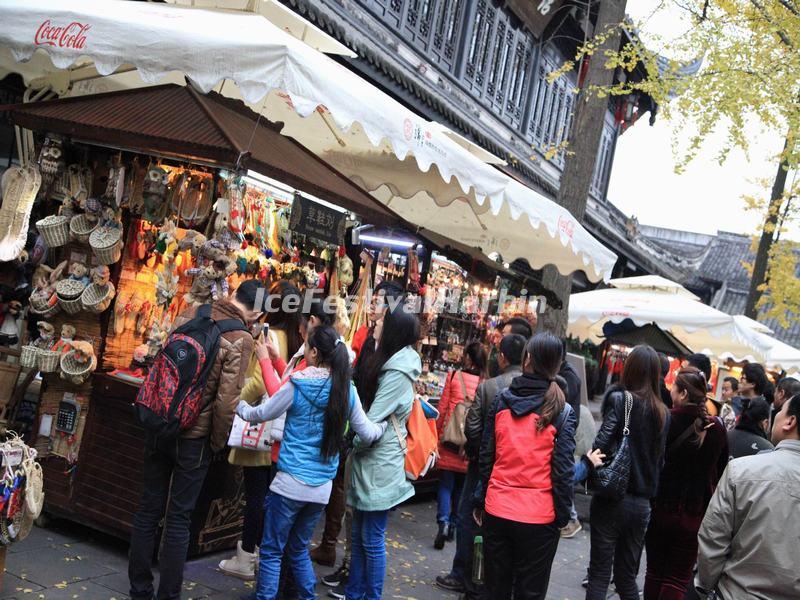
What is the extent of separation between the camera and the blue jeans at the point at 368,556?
4750mm

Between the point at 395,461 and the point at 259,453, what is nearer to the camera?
the point at 395,461

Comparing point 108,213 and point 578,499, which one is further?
point 578,499

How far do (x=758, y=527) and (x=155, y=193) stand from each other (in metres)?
4.30

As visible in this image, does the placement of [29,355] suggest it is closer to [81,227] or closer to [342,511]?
[81,227]

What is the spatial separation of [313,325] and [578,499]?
24.7 feet

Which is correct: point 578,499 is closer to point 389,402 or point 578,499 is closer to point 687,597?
point 687,597

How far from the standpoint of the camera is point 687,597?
480 centimetres

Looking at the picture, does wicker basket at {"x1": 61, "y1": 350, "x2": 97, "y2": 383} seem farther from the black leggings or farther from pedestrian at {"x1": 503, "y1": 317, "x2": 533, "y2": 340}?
pedestrian at {"x1": 503, "y1": 317, "x2": 533, "y2": 340}

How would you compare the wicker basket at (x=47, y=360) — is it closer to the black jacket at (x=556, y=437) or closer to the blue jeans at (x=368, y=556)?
the blue jeans at (x=368, y=556)

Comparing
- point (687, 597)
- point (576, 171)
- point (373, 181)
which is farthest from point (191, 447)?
point (576, 171)

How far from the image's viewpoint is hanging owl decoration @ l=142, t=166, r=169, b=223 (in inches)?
214

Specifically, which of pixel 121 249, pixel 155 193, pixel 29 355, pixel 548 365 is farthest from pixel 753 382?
pixel 29 355

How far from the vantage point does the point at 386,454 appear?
479cm

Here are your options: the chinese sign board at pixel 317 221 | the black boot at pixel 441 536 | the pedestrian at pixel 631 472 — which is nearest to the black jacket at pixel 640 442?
the pedestrian at pixel 631 472
